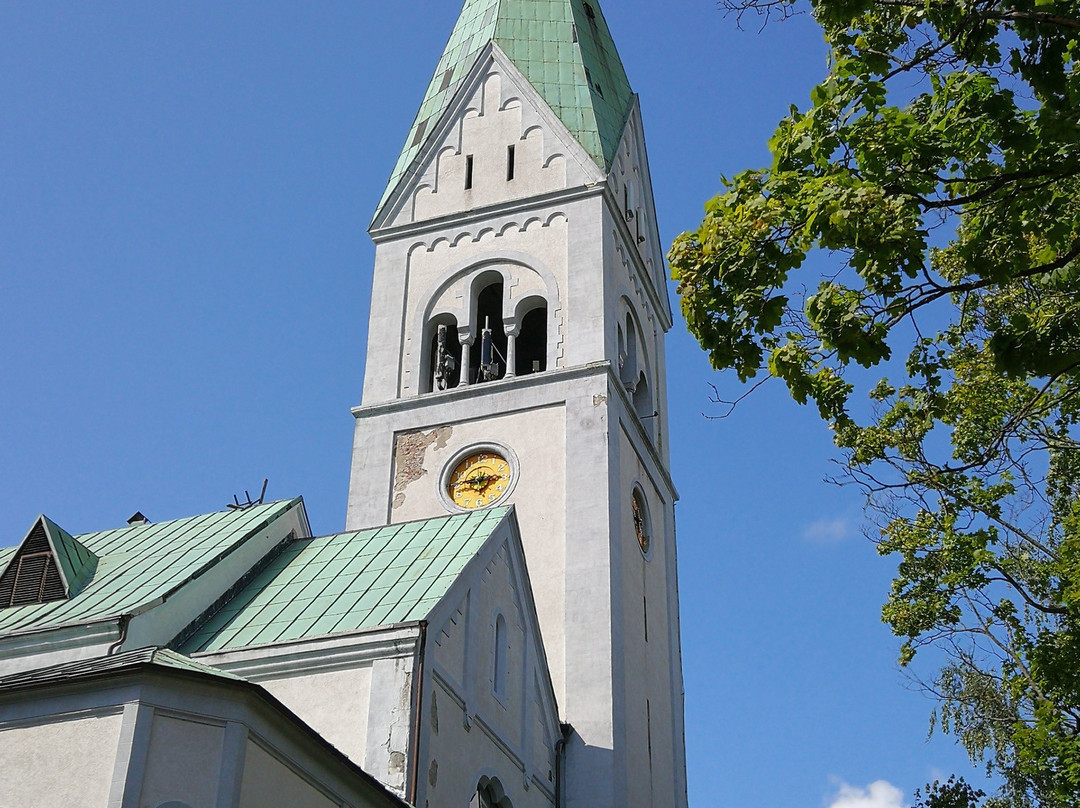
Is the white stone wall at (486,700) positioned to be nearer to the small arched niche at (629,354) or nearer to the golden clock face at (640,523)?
the golden clock face at (640,523)

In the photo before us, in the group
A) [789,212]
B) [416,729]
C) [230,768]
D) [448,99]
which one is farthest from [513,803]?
[448,99]

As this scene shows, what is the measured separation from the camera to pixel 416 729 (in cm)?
1681

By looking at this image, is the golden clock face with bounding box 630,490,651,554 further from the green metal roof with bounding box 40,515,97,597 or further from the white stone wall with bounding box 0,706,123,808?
the white stone wall with bounding box 0,706,123,808

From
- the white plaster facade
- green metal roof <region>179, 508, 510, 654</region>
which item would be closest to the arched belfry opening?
green metal roof <region>179, 508, 510, 654</region>

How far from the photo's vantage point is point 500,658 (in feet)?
66.4

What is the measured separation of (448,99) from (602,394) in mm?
11326

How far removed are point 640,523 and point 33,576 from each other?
1374cm

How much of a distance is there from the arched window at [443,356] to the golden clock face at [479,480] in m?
2.63

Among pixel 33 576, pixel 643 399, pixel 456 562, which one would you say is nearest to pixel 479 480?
pixel 643 399

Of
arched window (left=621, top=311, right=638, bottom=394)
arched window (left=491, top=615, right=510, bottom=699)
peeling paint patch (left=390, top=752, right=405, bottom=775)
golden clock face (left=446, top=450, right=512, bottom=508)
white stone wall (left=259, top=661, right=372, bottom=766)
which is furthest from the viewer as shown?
arched window (left=621, top=311, right=638, bottom=394)

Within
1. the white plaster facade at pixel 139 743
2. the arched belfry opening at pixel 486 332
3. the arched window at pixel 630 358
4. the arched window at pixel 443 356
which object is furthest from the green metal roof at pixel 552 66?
the white plaster facade at pixel 139 743

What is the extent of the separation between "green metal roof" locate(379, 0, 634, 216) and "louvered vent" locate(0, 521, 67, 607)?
51.2ft

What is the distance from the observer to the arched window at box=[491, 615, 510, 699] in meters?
20.0

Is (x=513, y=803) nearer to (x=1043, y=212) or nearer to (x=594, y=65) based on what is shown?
(x=1043, y=212)
